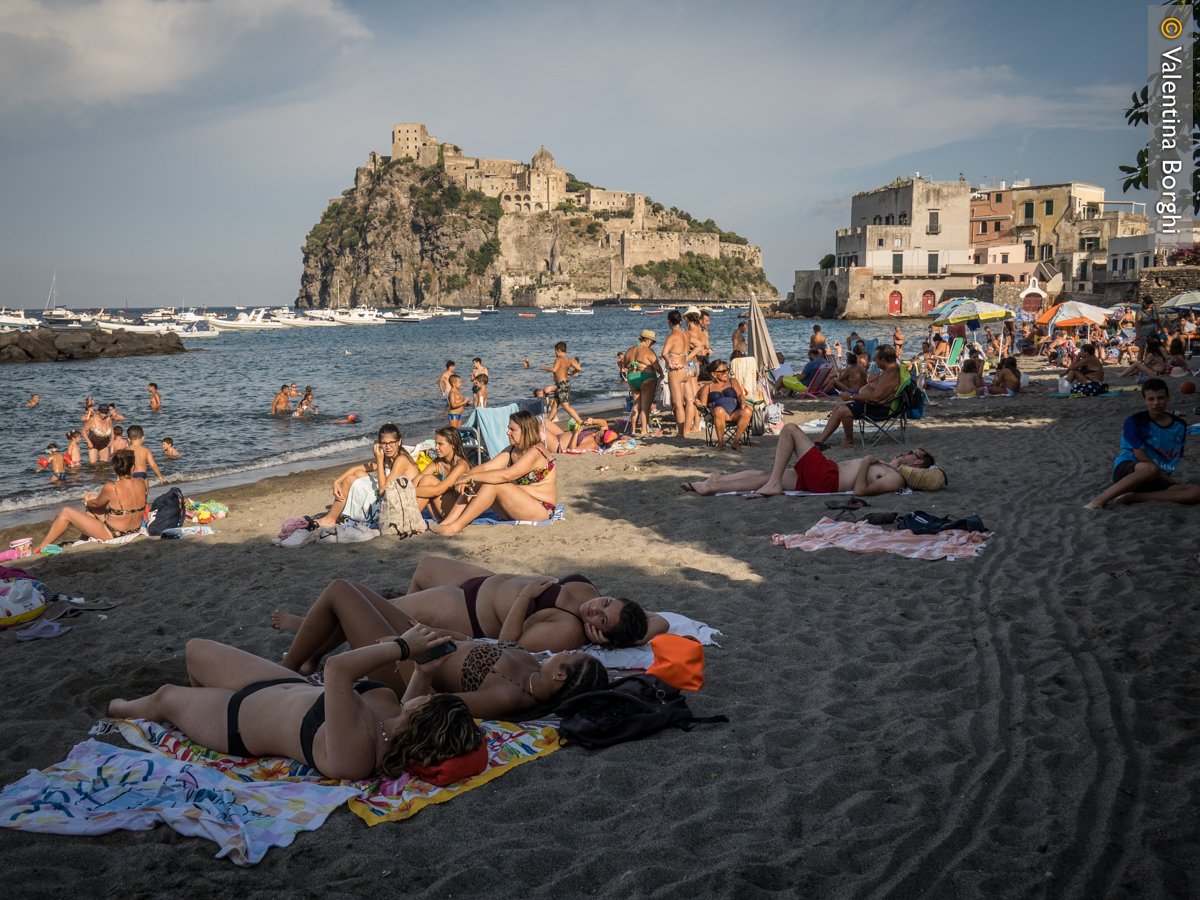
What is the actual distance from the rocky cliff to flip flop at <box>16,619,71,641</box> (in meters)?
101

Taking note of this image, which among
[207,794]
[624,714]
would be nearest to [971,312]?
[624,714]

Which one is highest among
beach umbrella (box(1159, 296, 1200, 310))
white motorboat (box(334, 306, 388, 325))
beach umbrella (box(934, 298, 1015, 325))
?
white motorboat (box(334, 306, 388, 325))

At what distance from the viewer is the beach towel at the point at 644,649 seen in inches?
135

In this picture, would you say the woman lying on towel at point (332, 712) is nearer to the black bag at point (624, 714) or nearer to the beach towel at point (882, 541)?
the black bag at point (624, 714)

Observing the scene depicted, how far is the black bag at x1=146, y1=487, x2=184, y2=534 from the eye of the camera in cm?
646

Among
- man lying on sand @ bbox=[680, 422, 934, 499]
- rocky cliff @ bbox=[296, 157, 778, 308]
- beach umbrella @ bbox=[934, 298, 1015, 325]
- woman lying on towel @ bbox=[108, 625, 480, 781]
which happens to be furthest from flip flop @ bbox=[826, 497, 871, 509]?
rocky cliff @ bbox=[296, 157, 778, 308]

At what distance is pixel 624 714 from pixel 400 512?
3634 millimetres

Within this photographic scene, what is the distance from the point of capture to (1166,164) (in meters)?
3.47

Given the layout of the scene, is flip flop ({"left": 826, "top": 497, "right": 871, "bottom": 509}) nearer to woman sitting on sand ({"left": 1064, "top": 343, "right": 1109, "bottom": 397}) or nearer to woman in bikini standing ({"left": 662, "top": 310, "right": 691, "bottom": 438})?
woman in bikini standing ({"left": 662, "top": 310, "right": 691, "bottom": 438})

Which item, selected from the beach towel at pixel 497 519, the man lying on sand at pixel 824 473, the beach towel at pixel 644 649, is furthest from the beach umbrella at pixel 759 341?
the beach towel at pixel 644 649

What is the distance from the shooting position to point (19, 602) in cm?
412

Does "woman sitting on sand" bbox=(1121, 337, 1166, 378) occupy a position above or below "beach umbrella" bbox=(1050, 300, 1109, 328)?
below

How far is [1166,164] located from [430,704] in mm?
3904

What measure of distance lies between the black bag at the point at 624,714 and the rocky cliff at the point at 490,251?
10250 centimetres
